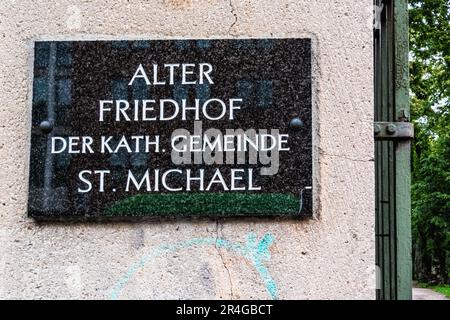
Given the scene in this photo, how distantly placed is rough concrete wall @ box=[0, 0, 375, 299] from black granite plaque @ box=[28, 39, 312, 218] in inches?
2.2

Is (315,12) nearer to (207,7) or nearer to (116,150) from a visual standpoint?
(207,7)

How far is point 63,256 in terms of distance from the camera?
2572 millimetres

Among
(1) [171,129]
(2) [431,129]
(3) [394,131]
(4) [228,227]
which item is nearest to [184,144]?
(1) [171,129]

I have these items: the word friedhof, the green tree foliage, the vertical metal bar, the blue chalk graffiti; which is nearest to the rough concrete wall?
the blue chalk graffiti

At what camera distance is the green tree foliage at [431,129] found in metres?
14.1

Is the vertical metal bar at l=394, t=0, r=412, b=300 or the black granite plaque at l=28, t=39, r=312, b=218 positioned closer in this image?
the black granite plaque at l=28, t=39, r=312, b=218

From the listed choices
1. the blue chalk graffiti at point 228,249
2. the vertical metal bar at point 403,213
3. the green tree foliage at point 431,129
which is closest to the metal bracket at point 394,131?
the vertical metal bar at point 403,213

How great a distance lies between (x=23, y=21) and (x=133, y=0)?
455 millimetres

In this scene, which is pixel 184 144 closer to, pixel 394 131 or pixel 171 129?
pixel 171 129

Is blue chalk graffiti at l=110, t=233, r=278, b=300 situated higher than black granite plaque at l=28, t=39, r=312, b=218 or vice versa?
black granite plaque at l=28, t=39, r=312, b=218

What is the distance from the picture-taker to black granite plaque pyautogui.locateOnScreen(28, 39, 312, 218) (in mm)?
2562

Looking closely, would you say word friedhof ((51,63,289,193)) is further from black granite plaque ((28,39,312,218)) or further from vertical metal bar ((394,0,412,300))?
vertical metal bar ((394,0,412,300))

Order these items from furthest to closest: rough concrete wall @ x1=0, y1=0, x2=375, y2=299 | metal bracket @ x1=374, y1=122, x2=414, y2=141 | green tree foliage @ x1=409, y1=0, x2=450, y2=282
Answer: green tree foliage @ x1=409, y1=0, x2=450, y2=282, metal bracket @ x1=374, y1=122, x2=414, y2=141, rough concrete wall @ x1=0, y1=0, x2=375, y2=299
